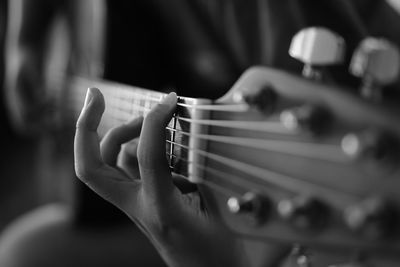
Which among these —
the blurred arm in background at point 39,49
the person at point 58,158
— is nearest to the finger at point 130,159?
the person at point 58,158

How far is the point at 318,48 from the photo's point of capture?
255 millimetres

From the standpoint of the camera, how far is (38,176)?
134cm

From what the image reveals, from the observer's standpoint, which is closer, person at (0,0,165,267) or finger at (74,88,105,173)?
finger at (74,88,105,173)

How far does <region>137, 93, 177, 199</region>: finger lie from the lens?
1.06ft

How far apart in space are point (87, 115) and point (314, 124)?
181 mm

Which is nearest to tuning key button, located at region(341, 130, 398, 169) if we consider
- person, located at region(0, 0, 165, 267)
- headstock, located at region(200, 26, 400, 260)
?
headstock, located at region(200, 26, 400, 260)

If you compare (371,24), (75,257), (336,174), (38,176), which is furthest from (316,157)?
(38,176)

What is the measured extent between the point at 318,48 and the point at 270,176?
8cm

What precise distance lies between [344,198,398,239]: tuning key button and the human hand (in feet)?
0.41

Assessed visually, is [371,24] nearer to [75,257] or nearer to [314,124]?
[314,124]

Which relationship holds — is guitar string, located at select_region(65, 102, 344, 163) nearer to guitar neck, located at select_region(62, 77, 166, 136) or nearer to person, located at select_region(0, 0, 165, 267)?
guitar neck, located at select_region(62, 77, 166, 136)

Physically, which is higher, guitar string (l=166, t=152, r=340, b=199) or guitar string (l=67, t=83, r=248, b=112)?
guitar string (l=67, t=83, r=248, b=112)

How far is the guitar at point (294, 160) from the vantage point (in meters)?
0.21

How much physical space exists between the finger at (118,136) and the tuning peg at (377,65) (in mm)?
181
